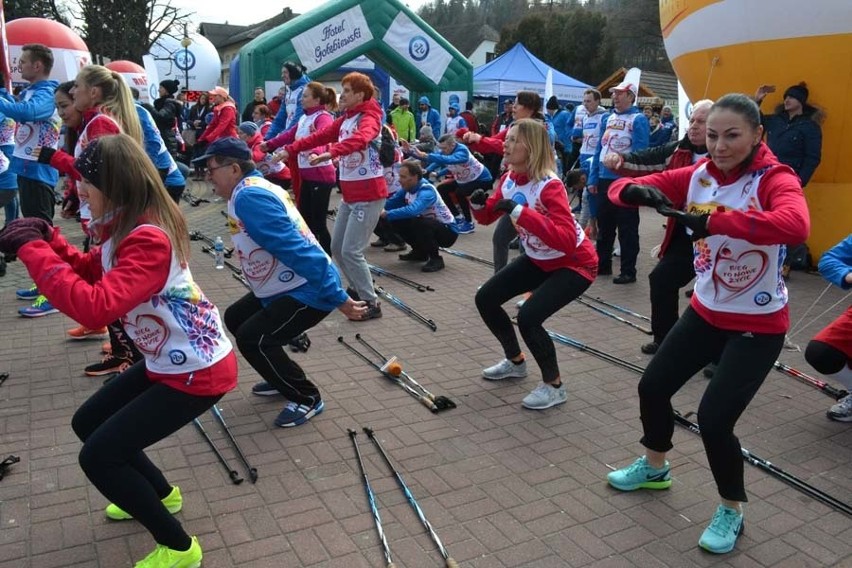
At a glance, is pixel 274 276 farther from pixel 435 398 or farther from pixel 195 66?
pixel 195 66

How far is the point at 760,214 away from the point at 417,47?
16.8m

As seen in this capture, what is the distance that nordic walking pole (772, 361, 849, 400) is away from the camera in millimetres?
4902

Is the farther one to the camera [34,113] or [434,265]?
[434,265]

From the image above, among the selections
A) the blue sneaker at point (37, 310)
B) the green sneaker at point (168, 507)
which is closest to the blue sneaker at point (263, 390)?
the green sneaker at point (168, 507)

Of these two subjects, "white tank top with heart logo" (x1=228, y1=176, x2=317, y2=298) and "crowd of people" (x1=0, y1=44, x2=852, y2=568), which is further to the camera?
"white tank top with heart logo" (x1=228, y1=176, x2=317, y2=298)

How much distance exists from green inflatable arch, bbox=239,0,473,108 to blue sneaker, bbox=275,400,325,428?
1332 cm

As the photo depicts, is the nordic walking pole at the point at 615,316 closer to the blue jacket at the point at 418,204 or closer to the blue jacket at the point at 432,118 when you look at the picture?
the blue jacket at the point at 418,204

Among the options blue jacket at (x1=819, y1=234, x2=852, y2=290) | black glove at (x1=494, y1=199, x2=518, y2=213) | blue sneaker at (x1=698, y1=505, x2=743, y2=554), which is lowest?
blue sneaker at (x1=698, y1=505, x2=743, y2=554)

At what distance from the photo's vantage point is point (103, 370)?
4996 mm

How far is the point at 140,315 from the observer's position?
2.75m

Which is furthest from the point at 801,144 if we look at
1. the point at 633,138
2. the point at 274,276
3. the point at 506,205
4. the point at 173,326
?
the point at 173,326

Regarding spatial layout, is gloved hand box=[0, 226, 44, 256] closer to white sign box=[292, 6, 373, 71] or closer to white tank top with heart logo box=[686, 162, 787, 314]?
white tank top with heart logo box=[686, 162, 787, 314]

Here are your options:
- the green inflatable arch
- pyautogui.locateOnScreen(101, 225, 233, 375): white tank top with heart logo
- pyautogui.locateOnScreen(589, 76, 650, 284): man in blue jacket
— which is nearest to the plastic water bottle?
pyautogui.locateOnScreen(589, 76, 650, 284): man in blue jacket

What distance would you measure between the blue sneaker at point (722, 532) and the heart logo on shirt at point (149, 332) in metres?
2.54
